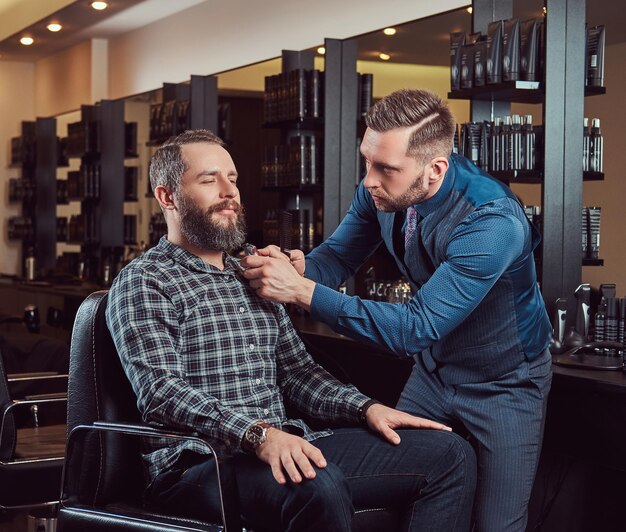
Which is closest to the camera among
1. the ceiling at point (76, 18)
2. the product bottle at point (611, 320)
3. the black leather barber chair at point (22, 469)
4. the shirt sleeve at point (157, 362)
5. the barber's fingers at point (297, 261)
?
the shirt sleeve at point (157, 362)

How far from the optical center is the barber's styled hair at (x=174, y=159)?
255 cm

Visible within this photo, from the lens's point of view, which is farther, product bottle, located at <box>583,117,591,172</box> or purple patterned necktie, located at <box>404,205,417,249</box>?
product bottle, located at <box>583,117,591,172</box>

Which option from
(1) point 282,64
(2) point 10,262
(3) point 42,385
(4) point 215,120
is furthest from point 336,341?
(2) point 10,262

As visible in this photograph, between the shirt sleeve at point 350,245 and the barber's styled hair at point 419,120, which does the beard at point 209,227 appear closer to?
the shirt sleeve at point 350,245

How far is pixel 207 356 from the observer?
2324 mm

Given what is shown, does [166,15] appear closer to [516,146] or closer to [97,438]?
[516,146]

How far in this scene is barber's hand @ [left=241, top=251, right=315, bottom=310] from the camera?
229 cm

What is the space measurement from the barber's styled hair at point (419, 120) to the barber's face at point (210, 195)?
425 millimetres

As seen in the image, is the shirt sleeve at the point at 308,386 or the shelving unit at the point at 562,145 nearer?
the shirt sleeve at the point at 308,386

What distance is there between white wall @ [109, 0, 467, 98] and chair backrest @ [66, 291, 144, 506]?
317 centimetres

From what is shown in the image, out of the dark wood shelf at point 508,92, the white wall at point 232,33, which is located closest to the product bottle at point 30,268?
the white wall at point 232,33

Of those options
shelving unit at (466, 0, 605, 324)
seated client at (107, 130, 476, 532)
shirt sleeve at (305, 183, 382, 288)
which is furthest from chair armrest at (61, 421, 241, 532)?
shelving unit at (466, 0, 605, 324)

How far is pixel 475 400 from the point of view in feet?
7.87

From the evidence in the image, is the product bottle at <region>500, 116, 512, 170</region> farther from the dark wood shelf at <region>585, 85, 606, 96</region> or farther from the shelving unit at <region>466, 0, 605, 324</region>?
the dark wood shelf at <region>585, 85, 606, 96</region>
